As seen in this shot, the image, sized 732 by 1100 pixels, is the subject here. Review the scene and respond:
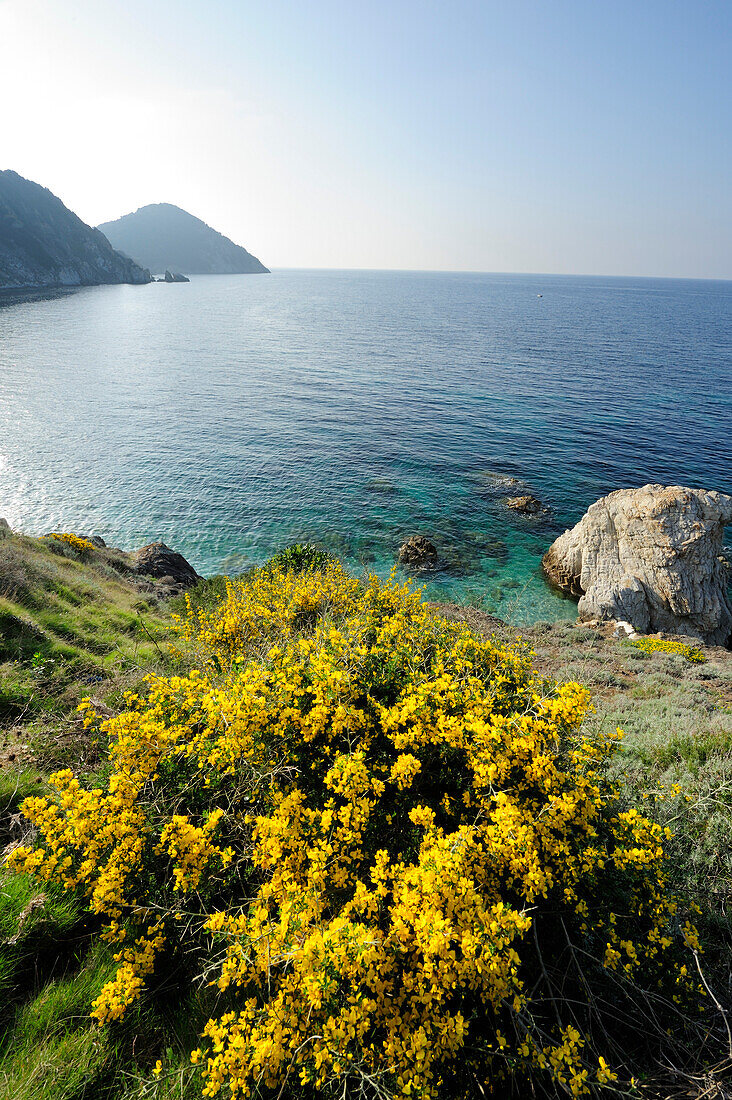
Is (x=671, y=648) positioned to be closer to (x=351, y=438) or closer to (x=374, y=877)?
(x=374, y=877)

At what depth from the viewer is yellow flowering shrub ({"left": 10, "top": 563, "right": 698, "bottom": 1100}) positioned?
11.3ft

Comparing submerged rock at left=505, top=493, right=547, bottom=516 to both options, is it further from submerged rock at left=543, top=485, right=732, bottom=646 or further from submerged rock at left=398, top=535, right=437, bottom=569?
submerged rock at left=398, top=535, right=437, bottom=569

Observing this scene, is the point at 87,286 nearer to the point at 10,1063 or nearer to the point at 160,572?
the point at 160,572

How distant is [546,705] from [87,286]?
217 m

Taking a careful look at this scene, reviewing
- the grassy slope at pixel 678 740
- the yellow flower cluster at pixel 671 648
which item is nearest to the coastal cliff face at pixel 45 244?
the grassy slope at pixel 678 740

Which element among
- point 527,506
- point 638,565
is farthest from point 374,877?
point 527,506

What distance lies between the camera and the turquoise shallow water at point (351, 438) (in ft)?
92.3

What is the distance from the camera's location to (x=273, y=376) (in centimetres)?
6016

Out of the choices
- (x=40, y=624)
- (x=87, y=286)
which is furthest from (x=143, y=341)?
(x=87, y=286)

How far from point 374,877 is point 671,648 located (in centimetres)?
1763

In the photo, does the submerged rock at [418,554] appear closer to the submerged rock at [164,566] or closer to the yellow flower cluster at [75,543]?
the submerged rock at [164,566]

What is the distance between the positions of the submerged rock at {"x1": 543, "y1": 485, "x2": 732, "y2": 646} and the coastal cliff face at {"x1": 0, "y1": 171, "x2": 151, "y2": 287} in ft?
583

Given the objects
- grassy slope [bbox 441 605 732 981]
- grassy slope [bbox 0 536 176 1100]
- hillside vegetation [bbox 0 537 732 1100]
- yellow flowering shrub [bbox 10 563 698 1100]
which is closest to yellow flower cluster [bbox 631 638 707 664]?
grassy slope [bbox 441 605 732 981]

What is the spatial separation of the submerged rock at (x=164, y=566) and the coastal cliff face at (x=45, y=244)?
537 ft
